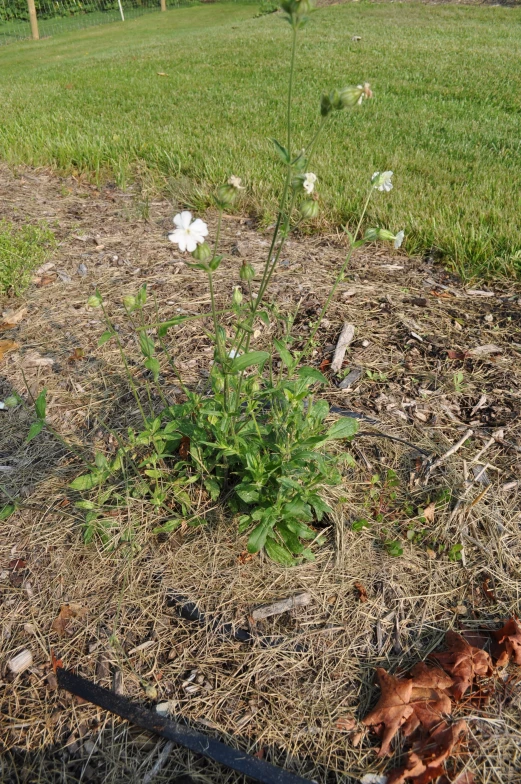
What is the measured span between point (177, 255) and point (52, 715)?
2.55m

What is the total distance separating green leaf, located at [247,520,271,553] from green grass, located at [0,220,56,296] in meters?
2.16

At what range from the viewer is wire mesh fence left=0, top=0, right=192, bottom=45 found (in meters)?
21.1

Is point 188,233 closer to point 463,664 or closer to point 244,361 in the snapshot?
point 244,361

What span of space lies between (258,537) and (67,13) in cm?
2731

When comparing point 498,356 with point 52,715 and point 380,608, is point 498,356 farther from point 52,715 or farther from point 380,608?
point 52,715

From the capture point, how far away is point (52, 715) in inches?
60.0

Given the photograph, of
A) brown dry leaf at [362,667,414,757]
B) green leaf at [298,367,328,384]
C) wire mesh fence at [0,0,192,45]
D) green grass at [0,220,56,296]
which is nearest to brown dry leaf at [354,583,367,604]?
brown dry leaf at [362,667,414,757]

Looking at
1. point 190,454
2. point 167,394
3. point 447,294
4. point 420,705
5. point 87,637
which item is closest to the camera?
point 420,705

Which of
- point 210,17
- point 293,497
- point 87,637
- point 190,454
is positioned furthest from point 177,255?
point 210,17

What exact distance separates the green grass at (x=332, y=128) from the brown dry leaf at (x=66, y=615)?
2.57 metres

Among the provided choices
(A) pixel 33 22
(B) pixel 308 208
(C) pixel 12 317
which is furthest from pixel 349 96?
(A) pixel 33 22

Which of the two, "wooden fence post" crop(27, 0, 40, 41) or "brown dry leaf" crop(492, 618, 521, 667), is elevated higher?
"wooden fence post" crop(27, 0, 40, 41)

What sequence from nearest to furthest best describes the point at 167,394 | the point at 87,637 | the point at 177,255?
the point at 87,637 → the point at 167,394 → the point at 177,255

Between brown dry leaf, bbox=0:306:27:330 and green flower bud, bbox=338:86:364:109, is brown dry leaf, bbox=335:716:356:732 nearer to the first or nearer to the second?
green flower bud, bbox=338:86:364:109
